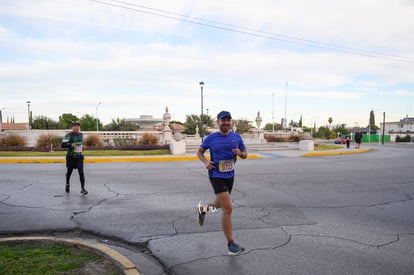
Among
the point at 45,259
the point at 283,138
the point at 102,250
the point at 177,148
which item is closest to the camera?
the point at 45,259

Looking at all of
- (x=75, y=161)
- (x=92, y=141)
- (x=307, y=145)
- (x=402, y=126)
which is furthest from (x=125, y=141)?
(x=402, y=126)

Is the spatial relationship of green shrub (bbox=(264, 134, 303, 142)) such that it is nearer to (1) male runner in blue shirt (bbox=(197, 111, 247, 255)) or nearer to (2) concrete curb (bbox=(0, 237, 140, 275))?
(1) male runner in blue shirt (bbox=(197, 111, 247, 255))

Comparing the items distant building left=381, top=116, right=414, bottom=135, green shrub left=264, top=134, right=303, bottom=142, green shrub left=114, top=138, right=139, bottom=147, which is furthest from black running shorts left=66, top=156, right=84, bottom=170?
distant building left=381, top=116, right=414, bottom=135

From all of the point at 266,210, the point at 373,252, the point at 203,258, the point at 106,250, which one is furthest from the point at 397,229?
the point at 106,250

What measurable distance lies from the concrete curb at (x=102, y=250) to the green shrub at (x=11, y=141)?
23.0 m

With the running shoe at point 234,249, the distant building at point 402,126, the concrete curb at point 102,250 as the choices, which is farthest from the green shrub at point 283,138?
the distant building at point 402,126

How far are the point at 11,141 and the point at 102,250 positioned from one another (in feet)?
79.3

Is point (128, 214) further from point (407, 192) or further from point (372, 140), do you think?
point (372, 140)

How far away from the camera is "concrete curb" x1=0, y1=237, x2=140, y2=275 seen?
134 inches

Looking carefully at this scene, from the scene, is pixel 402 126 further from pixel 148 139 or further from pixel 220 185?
pixel 220 185

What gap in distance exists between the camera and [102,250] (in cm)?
382

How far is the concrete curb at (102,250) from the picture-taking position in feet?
11.2

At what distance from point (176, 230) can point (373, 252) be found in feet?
9.36

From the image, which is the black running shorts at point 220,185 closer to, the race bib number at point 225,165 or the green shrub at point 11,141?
the race bib number at point 225,165
